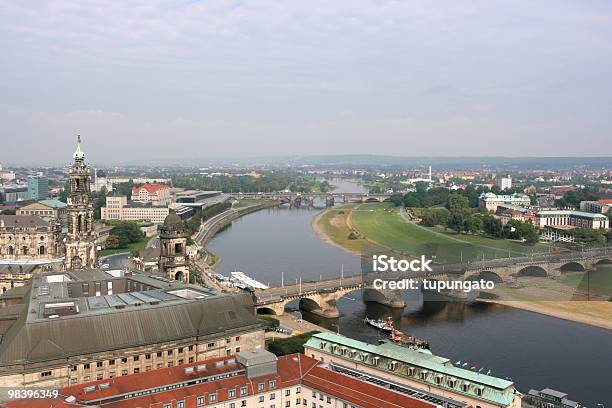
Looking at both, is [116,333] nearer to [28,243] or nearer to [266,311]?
[266,311]

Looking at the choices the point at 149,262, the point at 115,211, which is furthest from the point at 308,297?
the point at 115,211

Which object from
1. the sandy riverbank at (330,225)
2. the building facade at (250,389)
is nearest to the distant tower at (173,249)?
the building facade at (250,389)

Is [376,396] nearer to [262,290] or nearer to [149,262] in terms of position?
[262,290]

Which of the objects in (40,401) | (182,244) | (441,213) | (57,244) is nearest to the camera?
(40,401)

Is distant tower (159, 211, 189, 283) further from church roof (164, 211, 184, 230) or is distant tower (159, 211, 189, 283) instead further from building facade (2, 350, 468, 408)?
building facade (2, 350, 468, 408)

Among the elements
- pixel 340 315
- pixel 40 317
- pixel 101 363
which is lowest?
pixel 340 315
